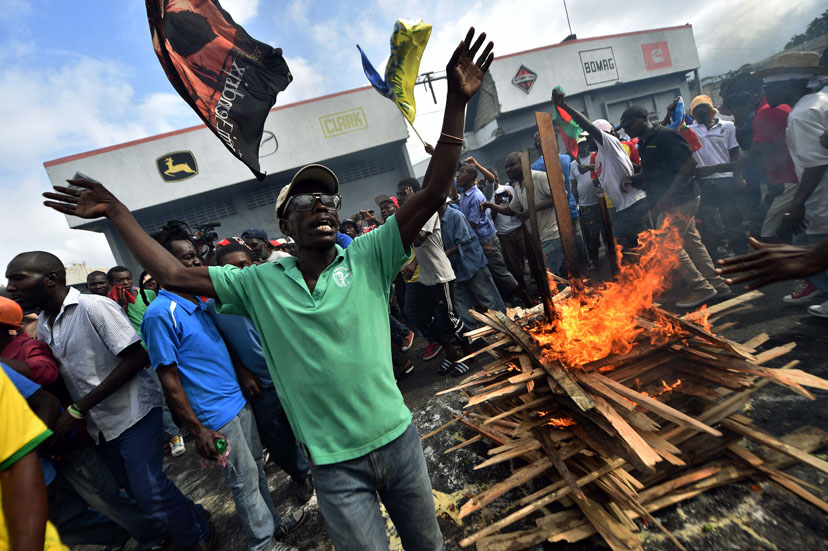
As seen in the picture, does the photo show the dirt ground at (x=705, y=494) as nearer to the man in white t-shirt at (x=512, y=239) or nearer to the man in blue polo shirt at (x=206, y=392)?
the man in blue polo shirt at (x=206, y=392)

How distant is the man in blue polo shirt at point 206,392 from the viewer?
255cm

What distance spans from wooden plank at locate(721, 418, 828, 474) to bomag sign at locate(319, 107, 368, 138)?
→ 1690cm

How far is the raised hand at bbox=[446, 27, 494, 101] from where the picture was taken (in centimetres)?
173

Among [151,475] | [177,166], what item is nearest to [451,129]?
[151,475]

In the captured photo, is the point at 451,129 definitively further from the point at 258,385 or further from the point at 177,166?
the point at 177,166

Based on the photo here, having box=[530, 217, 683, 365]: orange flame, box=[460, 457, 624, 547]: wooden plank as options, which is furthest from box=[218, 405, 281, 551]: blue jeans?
box=[530, 217, 683, 365]: orange flame

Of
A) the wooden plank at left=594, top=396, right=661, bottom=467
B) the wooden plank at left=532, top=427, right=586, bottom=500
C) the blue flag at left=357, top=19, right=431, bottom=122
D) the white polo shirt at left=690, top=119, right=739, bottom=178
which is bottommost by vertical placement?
A: the wooden plank at left=532, top=427, right=586, bottom=500

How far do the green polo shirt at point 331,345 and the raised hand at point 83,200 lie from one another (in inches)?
28.2

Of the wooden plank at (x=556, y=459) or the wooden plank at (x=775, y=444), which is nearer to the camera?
the wooden plank at (x=775, y=444)

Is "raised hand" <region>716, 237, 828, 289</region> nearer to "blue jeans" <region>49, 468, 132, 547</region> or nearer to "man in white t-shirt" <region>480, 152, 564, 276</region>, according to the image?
"man in white t-shirt" <region>480, 152, 564, 276</region>

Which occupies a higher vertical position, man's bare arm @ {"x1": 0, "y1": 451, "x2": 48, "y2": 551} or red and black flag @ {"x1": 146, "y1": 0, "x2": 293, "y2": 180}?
red and black flag @ {"x1": 146, "y1": 0, "x2": 293, "y2": 180}

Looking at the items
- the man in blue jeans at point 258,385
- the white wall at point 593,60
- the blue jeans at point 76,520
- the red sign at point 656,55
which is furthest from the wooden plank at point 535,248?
the red sign at point 656,55

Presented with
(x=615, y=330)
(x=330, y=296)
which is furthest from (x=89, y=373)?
(x=615, y=330)

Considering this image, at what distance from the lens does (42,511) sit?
4.46ft
